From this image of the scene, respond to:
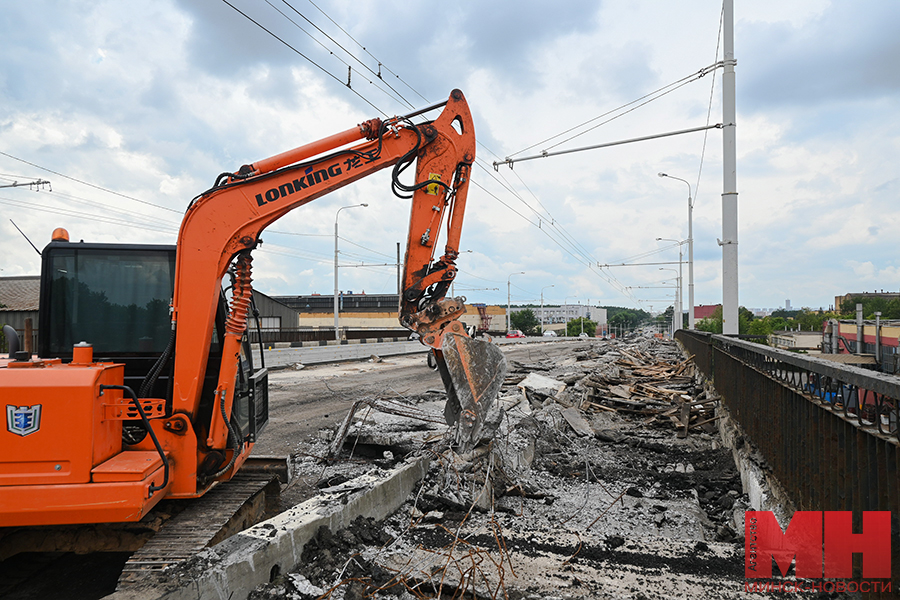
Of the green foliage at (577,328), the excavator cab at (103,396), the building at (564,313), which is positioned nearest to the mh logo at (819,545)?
the excavator cab at (103,396)

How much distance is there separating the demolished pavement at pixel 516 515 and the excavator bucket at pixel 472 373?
789mm

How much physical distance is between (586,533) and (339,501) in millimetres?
2246

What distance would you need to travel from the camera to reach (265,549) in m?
3.80

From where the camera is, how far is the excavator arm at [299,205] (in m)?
4.52

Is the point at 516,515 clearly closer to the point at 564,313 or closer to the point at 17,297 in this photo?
the point at 17,297

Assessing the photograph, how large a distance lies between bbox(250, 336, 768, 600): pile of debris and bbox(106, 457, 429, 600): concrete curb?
0.12 m

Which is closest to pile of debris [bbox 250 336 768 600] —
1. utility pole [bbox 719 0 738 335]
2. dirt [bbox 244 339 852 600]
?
dirt [bbox 244 339 852 600]

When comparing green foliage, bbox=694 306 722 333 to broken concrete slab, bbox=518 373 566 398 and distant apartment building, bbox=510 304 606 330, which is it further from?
distant apartment building, bbox=510 304 606 330

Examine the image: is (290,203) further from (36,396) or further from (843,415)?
(843,415)

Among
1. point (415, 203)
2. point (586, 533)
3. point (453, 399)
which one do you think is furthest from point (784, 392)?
point (415, 203)

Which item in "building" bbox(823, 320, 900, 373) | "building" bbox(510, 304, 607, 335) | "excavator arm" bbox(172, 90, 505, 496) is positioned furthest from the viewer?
"building" bbox(510, 304, 607, 335)

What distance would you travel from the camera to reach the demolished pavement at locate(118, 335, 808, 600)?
3826mm

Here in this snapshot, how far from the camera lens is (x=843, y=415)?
3.55 meters

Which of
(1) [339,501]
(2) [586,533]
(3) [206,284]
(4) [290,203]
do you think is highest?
(4) [290,203]
